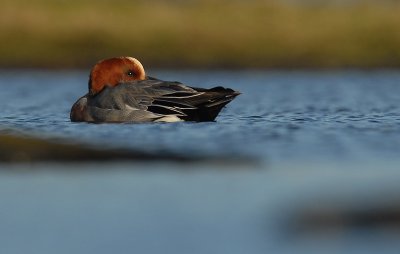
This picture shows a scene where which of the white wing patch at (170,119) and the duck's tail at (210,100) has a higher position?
the duck's tail at (210,100)

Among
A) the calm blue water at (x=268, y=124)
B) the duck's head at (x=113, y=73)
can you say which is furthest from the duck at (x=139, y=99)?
the calm blue water at (x=268, y=124)

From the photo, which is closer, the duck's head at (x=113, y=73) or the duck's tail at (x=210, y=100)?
the duck's tail at (x=210, y=100)

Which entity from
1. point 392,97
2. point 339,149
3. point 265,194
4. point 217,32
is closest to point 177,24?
point 217,32

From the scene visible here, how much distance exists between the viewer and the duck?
14.0 metres

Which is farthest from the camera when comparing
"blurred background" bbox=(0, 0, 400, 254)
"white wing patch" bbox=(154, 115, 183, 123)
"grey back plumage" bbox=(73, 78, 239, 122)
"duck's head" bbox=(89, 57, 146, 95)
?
"duck's head" bbox=(89, 57, 146, 95)

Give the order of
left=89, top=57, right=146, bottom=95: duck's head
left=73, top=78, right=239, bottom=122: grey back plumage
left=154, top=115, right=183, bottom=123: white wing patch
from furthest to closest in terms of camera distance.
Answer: left=89, top=57, right=146, bottom=95: duck's head → left=154, top=115, right=183, bottom=123: white wing patch → left=73, top=78, right=239, bottom=122: grey back plumage

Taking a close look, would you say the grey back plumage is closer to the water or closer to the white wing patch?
the white wing patch

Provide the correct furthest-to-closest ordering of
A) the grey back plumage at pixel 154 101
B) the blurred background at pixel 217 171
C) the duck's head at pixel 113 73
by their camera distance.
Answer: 1. the duck's head at pixel 113 73
2. the grey back plumage at pixel 154 101
3. the blurred background at pixel 217 171

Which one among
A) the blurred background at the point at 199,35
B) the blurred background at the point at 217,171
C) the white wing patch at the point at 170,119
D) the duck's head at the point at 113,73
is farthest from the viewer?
the blurred background at the point at 199,35

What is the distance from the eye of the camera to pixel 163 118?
14.2 metres

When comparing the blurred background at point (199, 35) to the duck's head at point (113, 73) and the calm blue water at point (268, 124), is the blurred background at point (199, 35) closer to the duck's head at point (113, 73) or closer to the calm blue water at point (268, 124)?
the calm blue water at point (268, 124)

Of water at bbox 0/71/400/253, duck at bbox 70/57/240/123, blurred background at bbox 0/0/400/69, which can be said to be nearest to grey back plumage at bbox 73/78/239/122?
duck at bbox 70/57/240/123

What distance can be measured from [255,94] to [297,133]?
8.41 m

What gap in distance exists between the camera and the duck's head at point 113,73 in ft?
47.7
